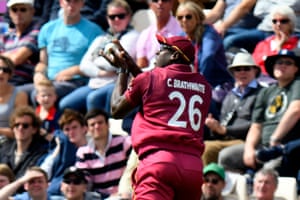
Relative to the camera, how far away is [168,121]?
9.01 metres

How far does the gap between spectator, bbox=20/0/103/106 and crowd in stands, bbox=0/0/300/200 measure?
12 millimetres

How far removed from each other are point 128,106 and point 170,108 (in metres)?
0.33

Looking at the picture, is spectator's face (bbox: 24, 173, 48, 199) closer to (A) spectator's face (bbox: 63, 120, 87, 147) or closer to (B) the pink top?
(A) spectator's face (bbox: 63, 120, 87, 147)

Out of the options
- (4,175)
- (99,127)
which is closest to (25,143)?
(4,175)

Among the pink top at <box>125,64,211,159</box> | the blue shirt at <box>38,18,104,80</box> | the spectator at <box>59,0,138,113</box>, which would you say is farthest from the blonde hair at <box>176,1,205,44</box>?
the pink top at <box>125,64,211,159</box>

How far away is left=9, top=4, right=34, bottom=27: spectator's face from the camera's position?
14.9 metres

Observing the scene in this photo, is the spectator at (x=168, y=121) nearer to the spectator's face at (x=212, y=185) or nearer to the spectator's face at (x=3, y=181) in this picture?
the spectator's face at (x=212, y=185)

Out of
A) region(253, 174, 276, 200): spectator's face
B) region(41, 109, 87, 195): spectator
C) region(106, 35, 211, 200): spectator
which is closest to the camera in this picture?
region(106, 35, 211, 200): spectator

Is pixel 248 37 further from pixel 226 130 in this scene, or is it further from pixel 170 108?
pixel 170 108

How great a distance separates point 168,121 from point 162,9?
4645 millimetres

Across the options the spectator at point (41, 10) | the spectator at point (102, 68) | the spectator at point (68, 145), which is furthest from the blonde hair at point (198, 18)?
the spectator at point (41, 10)

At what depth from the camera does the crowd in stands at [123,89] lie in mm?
11586

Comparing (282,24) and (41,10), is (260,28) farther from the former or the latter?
(41,10)

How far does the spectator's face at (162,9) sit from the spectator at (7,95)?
1.85 m
